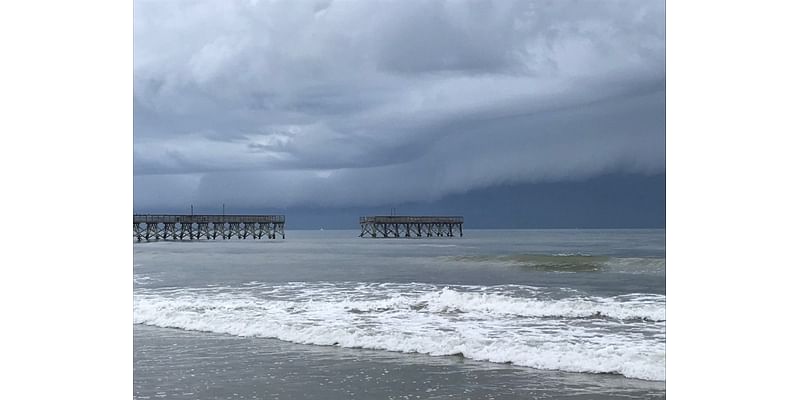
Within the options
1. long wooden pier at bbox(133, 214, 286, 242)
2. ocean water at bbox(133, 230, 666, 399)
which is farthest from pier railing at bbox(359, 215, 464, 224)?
ocean water at bbox(133, 230, 666, 399)

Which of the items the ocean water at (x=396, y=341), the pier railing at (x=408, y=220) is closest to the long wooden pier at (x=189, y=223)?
the pier railing at (x=408, y=220)

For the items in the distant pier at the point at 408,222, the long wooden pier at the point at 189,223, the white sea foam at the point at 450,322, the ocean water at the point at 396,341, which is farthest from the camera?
the distant pier at the point at 408,222

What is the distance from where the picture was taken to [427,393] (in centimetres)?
521

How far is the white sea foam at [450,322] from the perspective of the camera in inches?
259

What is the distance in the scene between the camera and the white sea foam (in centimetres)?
657

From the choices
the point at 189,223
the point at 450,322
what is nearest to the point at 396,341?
the point at 450,322

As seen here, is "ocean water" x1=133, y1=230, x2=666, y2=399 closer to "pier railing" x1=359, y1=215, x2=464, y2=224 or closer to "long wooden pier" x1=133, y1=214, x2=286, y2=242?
"long wooden pier" x1=133, y1=214, x2=286, y2=242

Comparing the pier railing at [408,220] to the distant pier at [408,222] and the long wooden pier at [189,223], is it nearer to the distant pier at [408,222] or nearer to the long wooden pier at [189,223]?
the distant pier at [408,222]
